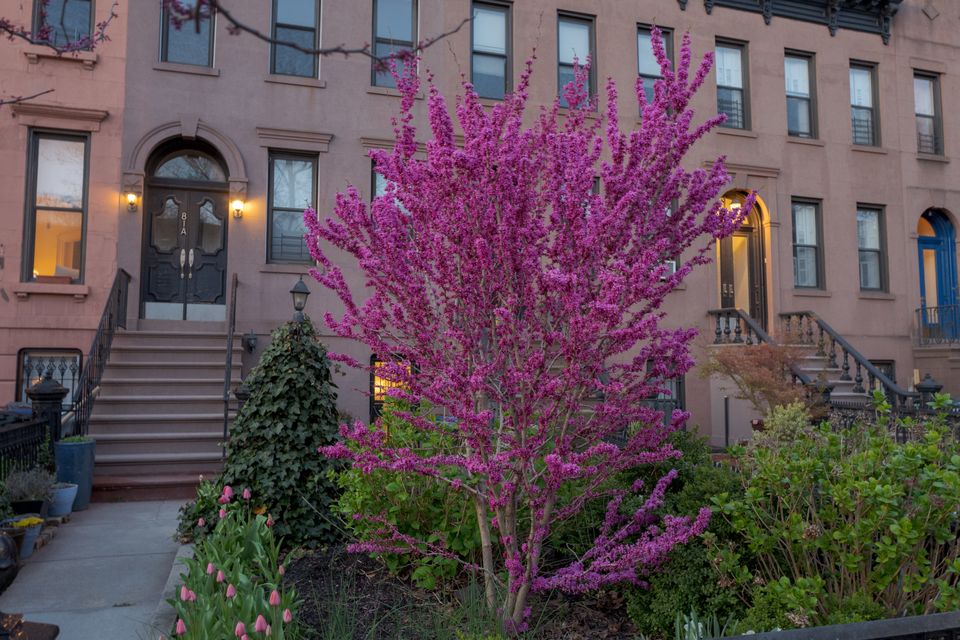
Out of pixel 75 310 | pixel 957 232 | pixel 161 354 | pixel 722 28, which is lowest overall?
pixel 161 354

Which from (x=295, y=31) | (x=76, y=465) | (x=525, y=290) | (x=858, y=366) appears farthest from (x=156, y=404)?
(x=858, y=366)

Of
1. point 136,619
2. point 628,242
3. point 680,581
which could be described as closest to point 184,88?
point 136,619

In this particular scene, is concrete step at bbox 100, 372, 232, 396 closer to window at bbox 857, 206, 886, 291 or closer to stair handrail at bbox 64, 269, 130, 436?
stair handrail at bbox 64, 269, 130, 436

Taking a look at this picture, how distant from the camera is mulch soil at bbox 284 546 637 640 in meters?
3.63

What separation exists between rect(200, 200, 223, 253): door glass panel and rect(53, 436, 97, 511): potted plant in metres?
Answer: 4.85

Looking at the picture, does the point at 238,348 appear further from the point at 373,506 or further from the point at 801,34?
the point at 801,34

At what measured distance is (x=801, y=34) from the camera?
15453 mm

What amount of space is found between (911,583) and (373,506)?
294cm

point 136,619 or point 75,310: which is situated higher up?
point 75,310

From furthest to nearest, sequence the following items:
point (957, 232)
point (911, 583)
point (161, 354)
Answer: point (957, 232), point (161, 354), point (911, 583)

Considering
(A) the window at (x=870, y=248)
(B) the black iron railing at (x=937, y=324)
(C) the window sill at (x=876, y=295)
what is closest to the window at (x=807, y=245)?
(C) the window sill at (x=876, y=295)

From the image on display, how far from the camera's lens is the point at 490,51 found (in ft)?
44.1

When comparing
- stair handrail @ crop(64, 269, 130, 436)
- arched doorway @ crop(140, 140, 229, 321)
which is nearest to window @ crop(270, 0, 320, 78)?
arched doorway @ crop(140, 140, 229, 321)

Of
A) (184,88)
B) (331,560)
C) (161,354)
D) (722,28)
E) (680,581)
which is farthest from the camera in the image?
(722,28)
